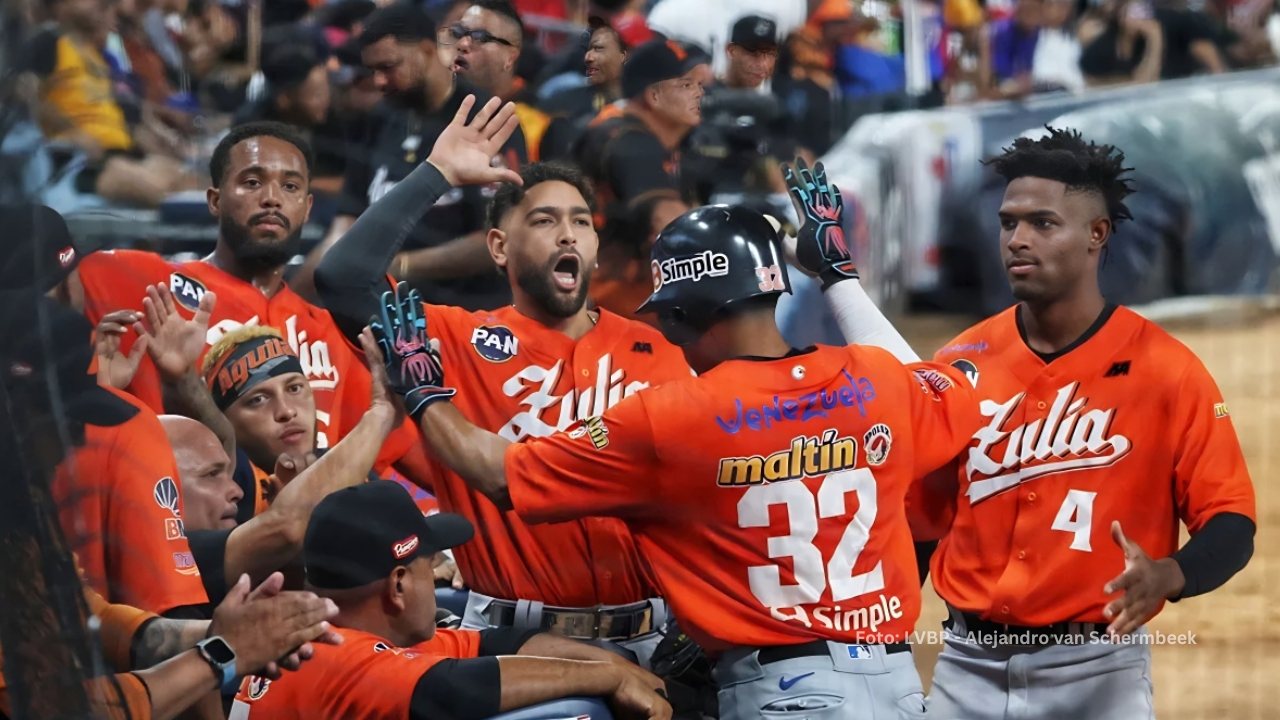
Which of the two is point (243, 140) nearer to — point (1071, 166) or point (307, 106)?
point (307, 106)

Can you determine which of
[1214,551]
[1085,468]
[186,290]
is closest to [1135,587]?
[1214,551]

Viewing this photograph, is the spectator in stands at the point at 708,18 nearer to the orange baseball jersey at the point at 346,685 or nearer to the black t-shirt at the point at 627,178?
the black t-shirt at the point at 627,178

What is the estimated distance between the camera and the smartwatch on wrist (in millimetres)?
2996

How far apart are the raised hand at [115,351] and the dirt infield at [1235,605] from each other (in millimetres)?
3127

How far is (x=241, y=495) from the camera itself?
4023 millimetres

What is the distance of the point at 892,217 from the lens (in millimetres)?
9023

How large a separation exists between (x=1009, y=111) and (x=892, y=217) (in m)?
0.92

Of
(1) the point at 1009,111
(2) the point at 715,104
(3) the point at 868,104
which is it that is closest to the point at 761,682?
(2) the point at 715,104

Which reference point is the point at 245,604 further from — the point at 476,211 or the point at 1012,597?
the point at 476,211

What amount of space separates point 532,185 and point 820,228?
776 mm

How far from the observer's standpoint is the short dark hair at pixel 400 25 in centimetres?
522

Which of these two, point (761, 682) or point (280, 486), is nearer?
point (761, 682)

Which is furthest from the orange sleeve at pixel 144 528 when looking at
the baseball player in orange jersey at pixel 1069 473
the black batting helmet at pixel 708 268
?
the baseball player in orange jersey at pixel 1069 473

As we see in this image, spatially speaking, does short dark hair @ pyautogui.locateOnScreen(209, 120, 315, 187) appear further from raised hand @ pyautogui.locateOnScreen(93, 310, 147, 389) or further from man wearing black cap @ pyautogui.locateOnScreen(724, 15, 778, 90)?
man wearing black cap @ pyautogui.locateOnScreen(724, 15, 778, 90)
